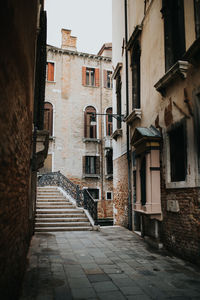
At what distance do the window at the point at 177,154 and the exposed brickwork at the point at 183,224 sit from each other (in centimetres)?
44

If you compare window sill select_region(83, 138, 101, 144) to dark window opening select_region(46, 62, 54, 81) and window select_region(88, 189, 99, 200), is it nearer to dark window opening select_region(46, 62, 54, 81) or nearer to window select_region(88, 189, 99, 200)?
window select_region(88, 189, 99, 200)

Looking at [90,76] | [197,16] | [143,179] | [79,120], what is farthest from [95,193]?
[197,16]

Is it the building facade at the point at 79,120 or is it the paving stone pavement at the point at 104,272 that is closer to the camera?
the paving stone pavement at the point at 104,272

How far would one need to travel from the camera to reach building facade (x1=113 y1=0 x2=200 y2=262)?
6348 mm

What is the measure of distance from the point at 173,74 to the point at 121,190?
690cm

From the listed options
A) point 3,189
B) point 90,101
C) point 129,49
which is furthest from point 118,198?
point 90,101

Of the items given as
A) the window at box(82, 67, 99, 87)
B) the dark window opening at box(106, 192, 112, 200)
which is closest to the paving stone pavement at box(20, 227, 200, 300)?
the dark window opening at box(106, 192, 112, 200)

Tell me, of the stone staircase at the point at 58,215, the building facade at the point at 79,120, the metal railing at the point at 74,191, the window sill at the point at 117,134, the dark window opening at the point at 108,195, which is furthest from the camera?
the dark window opening at the point at 108,195

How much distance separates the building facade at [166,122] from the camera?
6.35m

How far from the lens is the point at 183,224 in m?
6.66

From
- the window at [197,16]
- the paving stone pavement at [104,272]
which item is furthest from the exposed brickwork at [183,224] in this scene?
the window at [197,16]

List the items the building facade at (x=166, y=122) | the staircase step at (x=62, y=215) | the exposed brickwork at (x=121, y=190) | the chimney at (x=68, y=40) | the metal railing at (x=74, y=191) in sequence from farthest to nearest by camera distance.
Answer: the chimney at (x=68, y=40) → the exposed brickwork at (x=121, y=190) → the metal railing at (x=74, y=191) → the staircase step at (x=62, y=215) → the building facade at (x=166, y=122)

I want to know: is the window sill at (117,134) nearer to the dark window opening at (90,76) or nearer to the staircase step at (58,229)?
the staircase step at (58,229)

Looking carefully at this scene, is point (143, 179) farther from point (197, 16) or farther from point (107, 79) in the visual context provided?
point (107, 79)
